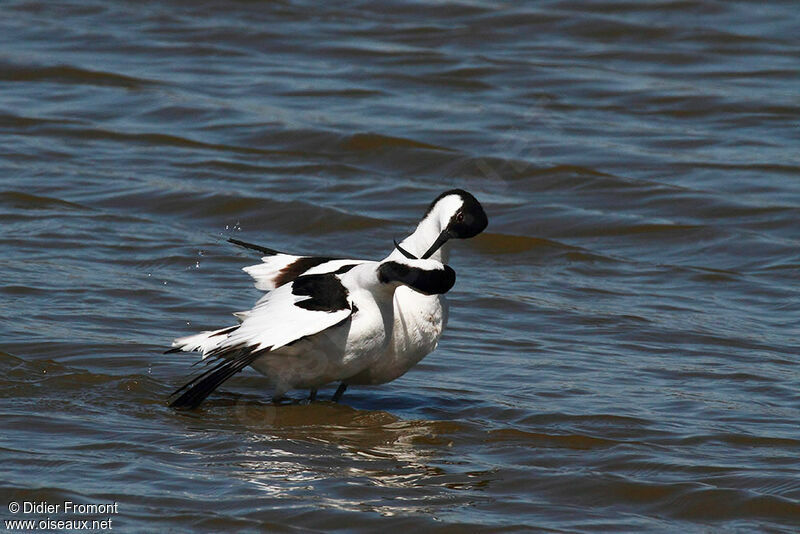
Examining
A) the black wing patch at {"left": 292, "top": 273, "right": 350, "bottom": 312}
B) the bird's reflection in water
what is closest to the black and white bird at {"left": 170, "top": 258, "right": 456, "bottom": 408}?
the black wing patch at {"left": 292, "top": 273, "right": 350, "bottom": 312}

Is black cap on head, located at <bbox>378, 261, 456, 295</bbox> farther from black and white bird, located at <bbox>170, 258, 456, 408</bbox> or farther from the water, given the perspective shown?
the water

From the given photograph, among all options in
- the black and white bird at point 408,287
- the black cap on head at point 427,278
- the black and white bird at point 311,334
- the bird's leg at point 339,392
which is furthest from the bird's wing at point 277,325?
the bird's leg at point 339,392

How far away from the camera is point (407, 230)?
10.9 metres

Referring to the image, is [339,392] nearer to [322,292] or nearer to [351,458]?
[322,292]

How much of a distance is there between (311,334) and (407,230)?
4.20 meters

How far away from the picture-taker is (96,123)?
13281 mm

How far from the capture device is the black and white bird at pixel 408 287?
284 inches

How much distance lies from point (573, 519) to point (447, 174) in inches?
265

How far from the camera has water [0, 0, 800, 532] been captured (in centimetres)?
640

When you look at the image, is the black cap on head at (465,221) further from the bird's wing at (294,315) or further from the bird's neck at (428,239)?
the bird's wing at (294,315)

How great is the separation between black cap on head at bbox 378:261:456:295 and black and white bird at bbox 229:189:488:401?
0.38m

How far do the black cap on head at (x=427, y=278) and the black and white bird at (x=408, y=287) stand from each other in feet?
1.25

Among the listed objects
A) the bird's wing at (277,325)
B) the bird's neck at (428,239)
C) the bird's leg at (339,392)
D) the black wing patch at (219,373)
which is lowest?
the bird's leg at (339,392)

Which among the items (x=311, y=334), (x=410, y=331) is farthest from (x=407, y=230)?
(x=311, y=334)
